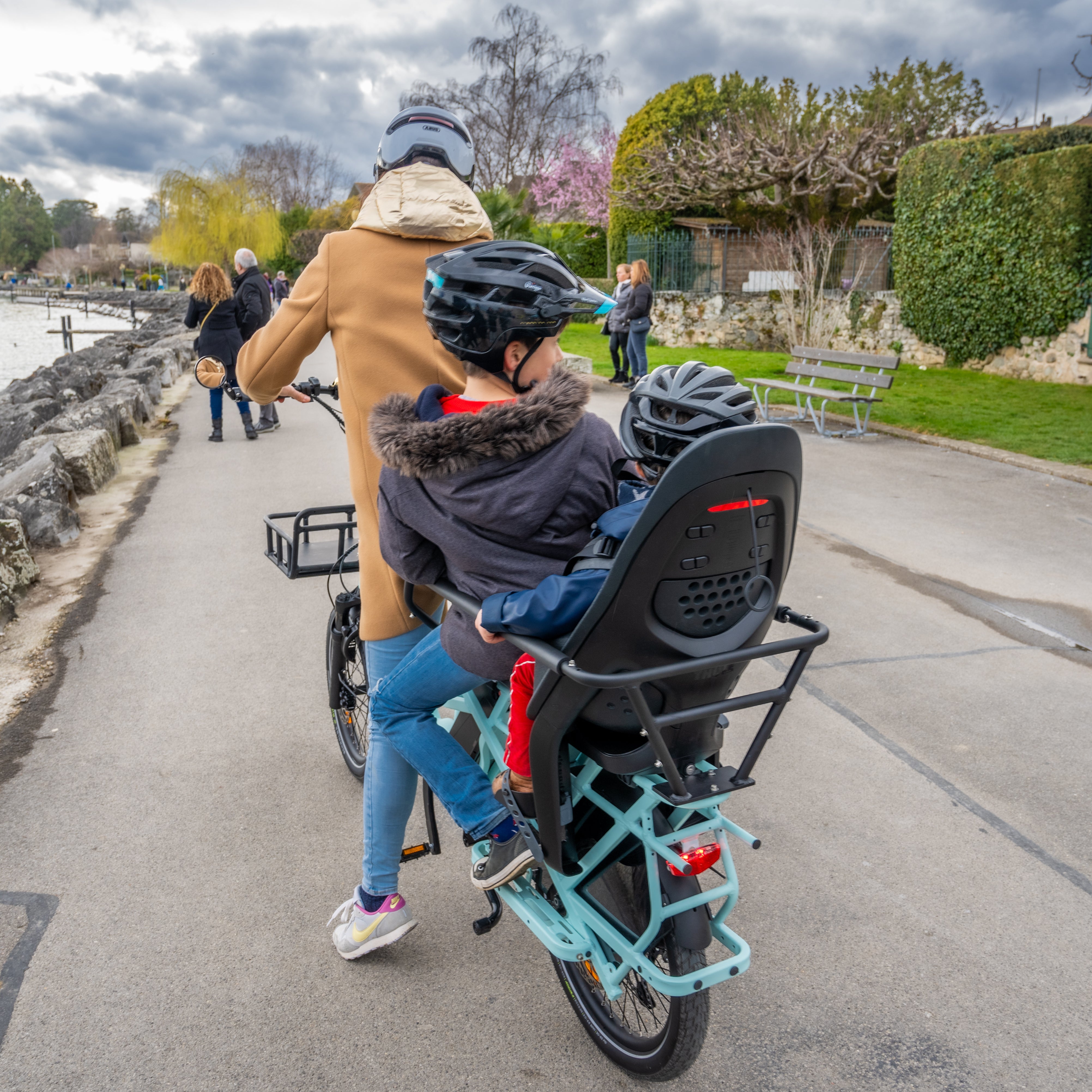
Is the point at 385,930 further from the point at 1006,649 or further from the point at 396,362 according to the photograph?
the point at 1006,649

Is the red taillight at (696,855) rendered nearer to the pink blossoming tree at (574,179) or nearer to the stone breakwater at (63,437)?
the stone breakwater at (63,437)

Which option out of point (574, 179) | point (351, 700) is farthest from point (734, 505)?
point (574, 179)

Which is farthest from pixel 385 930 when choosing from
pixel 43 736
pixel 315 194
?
pixel 315 194

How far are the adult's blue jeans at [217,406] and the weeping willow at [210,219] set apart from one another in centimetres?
3669

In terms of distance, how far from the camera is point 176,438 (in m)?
11.4

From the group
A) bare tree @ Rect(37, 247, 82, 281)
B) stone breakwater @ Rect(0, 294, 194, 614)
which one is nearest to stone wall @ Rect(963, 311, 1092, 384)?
stone breakwater @ Rect(0, 294, 194, 614)

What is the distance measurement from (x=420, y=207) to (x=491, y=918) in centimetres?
191

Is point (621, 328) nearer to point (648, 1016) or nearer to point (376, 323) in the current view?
point (376, 323)

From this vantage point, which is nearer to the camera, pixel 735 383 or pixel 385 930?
pixel 735 383

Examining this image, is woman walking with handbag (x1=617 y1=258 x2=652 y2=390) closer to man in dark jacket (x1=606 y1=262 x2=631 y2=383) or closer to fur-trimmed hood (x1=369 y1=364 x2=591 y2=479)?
man in dark jacket (x1=606 y1=262 x2=631 y2=383)

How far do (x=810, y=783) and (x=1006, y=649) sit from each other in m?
2.00

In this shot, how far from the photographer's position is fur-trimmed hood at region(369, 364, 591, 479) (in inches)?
73.4

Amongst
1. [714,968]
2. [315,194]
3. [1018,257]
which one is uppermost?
[315,194]

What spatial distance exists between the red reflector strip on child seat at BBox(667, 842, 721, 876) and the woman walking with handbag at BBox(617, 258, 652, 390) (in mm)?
11294
